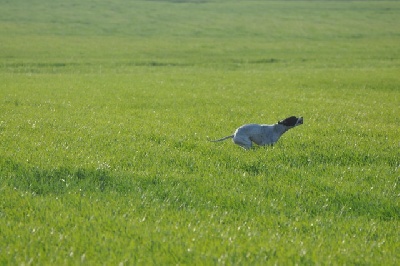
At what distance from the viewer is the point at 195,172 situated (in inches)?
392

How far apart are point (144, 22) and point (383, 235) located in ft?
207

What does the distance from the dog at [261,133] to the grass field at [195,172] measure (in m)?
0.27

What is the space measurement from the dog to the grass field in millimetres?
268

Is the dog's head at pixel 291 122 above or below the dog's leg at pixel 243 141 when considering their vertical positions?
above

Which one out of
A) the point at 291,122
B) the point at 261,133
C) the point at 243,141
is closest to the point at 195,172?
the point at 243,141

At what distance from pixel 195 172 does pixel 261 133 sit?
250 cm

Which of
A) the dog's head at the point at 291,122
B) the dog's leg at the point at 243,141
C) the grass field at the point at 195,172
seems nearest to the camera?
the grass field at the point at 195,172

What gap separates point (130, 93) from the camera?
76.0ft

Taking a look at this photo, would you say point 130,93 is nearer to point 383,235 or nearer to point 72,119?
point 72,119

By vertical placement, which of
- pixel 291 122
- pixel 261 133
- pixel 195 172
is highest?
pixel 291 122

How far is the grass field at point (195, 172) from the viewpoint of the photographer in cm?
668

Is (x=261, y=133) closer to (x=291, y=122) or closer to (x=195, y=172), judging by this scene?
(x=291, y=122)

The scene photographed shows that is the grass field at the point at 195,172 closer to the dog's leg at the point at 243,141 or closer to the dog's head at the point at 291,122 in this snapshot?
the dog's leg at the point at 243,141

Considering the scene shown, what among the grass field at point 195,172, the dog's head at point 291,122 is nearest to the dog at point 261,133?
the dog's head at point 291,122
